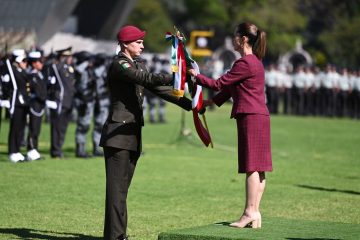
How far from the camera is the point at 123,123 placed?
9812 mm

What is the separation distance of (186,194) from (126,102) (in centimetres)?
530

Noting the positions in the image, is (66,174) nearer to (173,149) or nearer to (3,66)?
(3,66)

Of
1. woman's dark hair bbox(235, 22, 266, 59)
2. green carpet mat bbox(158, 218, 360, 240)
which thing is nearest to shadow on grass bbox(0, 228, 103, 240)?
green carpet mat bbox(158, 218, 360, 240)

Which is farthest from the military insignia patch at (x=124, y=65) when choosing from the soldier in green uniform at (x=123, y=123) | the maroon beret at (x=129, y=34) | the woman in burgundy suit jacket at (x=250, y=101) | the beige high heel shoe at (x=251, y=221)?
the beige high heel shoe at (x=251, y=221)

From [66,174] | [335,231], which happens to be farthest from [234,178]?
[335,231]

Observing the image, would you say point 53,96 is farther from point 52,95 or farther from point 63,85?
point 63,85

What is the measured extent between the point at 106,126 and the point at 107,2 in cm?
5534

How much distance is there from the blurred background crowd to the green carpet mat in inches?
373

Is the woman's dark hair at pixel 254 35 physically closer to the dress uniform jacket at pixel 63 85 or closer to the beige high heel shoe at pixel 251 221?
the beige high heel shoe at pixel 251 221

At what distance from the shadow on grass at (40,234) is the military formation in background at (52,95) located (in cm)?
770

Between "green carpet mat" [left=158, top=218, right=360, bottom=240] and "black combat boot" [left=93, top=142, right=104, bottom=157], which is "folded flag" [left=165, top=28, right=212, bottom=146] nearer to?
"green carpet mat" [left=158, top=218, right=360, bottom=240]

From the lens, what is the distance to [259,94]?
9.73 m

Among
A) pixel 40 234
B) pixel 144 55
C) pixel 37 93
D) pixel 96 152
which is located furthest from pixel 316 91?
pixel 40 234

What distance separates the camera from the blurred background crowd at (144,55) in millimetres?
19281
